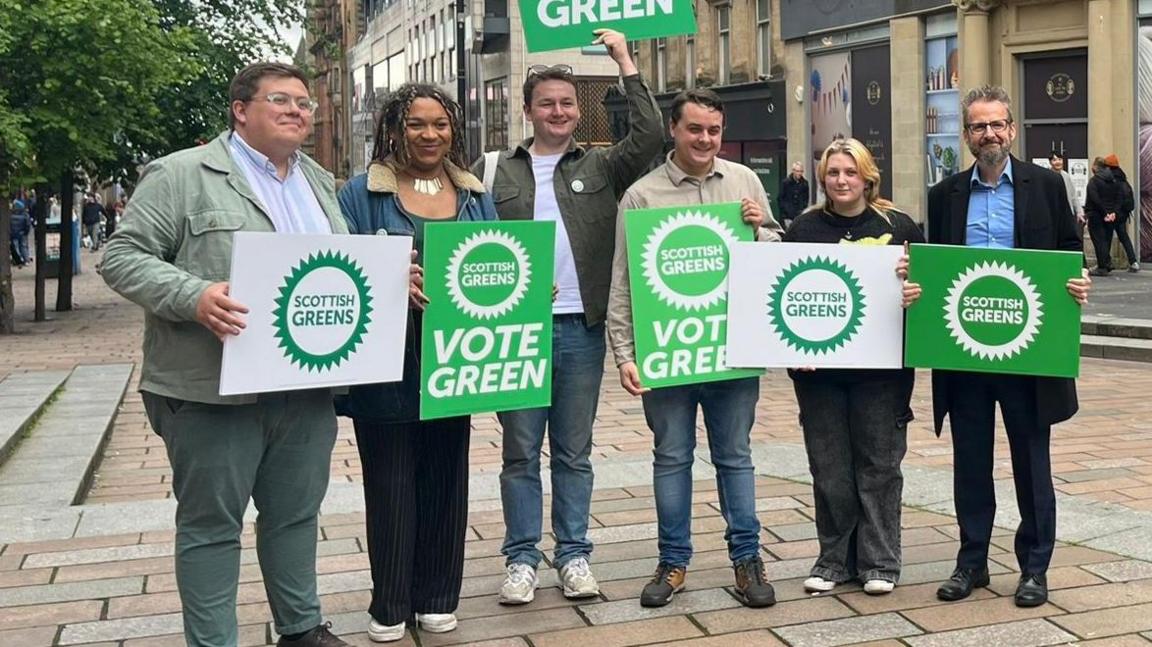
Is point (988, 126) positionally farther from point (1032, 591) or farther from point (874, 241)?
point (1032, 591)

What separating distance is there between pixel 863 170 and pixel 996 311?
27.1 inches

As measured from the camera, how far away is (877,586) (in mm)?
5172

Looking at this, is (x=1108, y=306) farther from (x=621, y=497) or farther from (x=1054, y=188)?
(x=1054, y=188)

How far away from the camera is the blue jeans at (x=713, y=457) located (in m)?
5.21

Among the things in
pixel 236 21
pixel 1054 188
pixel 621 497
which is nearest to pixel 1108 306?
pixel 621 497

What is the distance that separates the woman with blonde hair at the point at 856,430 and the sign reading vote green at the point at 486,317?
3.36 feet

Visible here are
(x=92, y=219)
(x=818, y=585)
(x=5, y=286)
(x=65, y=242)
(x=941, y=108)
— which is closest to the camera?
(x=818, y=585)

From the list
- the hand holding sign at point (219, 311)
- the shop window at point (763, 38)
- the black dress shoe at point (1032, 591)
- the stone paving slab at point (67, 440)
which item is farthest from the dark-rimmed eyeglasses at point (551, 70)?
the shop window at point (763, 38)

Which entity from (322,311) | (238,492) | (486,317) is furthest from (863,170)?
(238,492)

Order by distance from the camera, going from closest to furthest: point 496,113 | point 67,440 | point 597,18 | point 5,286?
point 597,18
point 67,440
point 5,286
point 496,113

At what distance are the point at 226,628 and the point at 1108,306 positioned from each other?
13.7m

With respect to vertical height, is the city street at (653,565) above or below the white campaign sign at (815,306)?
below

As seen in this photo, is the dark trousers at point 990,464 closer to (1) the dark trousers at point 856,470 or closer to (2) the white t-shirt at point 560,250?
(1) the dark trousers at point 856,470

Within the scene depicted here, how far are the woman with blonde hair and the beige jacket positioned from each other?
0.25 m
